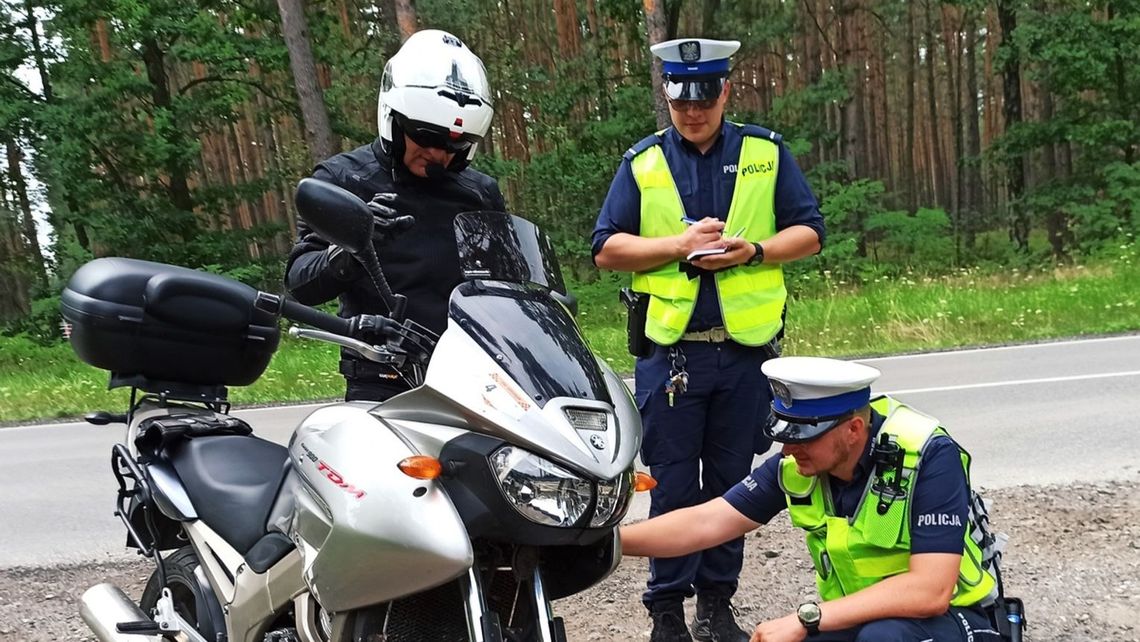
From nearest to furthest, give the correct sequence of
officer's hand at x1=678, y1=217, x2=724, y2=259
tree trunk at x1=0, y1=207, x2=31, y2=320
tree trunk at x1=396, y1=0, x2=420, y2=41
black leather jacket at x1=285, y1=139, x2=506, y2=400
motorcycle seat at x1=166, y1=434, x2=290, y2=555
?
motorcycle seat at x1=166, y1=434, x2=290, y2=555, black leather jacket at x1=285, y1=139, x2=506, y2=400, officer's hand at x1=678, y1=217, x2=724, y2=259, tree trunk at x1=396, y1=0, x2=420, y2=41, tree trunk at x1=0, y1=207, x2=31, y2=320

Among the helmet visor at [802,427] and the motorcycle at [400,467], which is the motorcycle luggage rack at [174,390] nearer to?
the motorcycle at [400,467]

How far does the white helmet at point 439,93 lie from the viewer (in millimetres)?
2211

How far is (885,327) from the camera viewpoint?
9969mm

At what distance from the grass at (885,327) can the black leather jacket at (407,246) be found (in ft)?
20.6

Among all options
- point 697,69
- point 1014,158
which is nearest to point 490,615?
point 697,69

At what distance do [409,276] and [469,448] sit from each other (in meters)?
0.92

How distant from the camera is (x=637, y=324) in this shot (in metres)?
3.46

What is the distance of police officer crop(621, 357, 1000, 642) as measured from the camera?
225 cm

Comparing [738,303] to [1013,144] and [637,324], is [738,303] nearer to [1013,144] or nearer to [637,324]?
[637,324]

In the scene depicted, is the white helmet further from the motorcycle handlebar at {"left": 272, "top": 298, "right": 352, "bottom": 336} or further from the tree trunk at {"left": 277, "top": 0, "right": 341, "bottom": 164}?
the tree trunk at {"left": 277, "top": 0, "right": 341, "bottom": 164}

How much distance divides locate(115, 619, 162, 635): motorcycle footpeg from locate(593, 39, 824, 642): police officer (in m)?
1.65

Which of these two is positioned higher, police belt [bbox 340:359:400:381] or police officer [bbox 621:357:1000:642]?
police belt [bbox 340:359:400:381]

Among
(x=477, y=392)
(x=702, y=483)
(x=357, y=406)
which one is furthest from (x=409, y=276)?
(x=702, y=483)

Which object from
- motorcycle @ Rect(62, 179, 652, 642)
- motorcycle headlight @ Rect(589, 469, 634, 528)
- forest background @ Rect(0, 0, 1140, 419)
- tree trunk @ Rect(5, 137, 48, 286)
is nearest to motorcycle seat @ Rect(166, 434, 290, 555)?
motorcycle @ Rect(62, 179, 652, 642)
